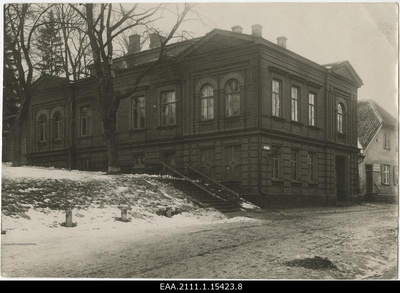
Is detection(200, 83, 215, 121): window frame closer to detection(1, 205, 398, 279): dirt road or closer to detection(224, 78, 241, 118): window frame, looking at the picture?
detection(224, 78, 241, 118): window frame

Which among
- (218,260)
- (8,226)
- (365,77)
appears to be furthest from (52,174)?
(365,77)

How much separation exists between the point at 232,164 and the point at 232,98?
10.0 feet

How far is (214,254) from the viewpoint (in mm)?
10820

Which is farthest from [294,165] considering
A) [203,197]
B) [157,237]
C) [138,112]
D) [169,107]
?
[157,237]

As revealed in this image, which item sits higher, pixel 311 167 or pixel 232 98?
pixel 232 98

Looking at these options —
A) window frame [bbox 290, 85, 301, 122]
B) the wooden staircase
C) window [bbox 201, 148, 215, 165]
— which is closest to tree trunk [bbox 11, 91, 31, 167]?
the wooden staircase

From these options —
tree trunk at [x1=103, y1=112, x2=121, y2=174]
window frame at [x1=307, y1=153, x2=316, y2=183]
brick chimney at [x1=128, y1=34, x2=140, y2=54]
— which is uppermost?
brick chimney at [x1=128, y1=34, x2=140, y2=54]

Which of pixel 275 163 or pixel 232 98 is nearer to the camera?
pixel 275 163

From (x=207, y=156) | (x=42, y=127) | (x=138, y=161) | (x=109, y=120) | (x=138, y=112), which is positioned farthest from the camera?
(x=138, y=112)

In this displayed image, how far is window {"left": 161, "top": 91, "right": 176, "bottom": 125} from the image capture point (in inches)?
1027

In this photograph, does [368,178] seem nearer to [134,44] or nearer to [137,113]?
[137,113]

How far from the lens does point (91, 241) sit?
39.7 feet

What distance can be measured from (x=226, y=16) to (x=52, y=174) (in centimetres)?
909

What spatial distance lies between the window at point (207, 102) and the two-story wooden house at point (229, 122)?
49mm
